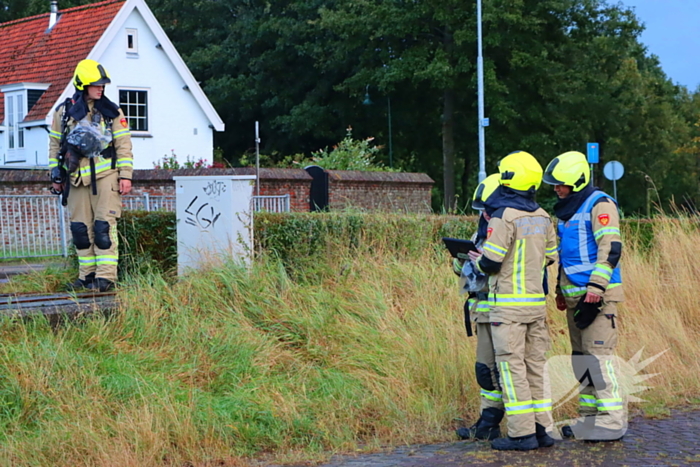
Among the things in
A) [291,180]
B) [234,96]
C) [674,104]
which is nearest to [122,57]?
[234,96]

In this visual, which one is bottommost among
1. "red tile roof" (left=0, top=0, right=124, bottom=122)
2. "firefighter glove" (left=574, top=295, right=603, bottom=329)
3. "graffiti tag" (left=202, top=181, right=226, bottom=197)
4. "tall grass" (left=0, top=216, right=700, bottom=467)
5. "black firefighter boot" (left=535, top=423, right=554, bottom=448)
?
"black firefighter boot" (left=535, top=423, right=554, bottom=448)

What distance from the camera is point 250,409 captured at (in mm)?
5996

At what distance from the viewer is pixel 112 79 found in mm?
30562

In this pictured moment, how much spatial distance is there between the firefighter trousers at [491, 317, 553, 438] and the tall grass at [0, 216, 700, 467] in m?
0.58

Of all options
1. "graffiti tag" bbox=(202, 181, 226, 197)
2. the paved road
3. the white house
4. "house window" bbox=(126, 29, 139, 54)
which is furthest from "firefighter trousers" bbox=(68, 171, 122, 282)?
"house window" bbox=(126, 29, 139, 54)

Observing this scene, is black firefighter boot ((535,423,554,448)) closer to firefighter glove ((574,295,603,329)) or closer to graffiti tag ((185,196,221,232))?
firefighter glove ((574,295,603,329))

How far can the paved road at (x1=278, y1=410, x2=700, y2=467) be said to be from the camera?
17.6ft

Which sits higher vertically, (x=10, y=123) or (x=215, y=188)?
(x=10, y=123)

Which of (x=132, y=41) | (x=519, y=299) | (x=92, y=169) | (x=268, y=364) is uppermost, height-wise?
(x=132, y=41)

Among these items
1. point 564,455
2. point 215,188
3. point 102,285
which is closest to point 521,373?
point 564,455

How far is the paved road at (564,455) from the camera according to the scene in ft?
17.6

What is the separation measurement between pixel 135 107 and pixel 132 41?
2.20 m

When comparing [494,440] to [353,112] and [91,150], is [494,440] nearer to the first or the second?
[91,150]

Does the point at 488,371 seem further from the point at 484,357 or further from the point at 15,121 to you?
the point at 15,121
